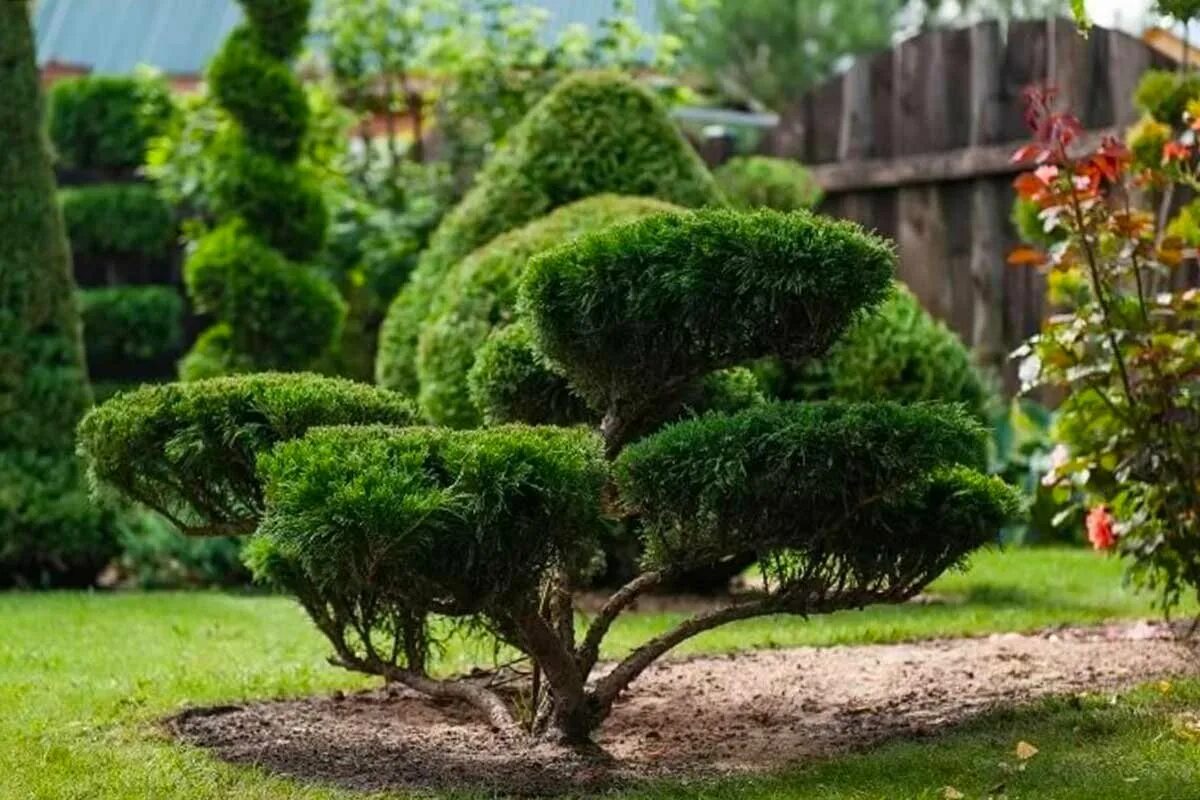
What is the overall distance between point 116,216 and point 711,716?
9.31 meters

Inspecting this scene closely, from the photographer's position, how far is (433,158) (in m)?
15.1

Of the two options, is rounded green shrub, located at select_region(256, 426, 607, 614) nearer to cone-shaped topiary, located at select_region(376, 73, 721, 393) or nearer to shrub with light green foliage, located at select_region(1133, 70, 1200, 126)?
shrub with light green foliage, located at select_region(1133, 70, 1200, 126)

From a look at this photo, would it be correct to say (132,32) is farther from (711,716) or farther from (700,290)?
(700,290)

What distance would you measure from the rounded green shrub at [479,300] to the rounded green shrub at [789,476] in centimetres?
338

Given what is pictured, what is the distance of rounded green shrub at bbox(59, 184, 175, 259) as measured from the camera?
14.3 m

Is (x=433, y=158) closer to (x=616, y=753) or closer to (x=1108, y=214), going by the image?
(x=1108, y=214)

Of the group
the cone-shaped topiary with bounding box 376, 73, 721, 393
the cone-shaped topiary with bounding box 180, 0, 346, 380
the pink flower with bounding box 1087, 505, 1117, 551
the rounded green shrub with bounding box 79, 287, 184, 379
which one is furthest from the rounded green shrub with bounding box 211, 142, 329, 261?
the pink flower with bounding box 1087, 505, 1117, 551

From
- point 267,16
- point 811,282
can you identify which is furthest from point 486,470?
point 267,16

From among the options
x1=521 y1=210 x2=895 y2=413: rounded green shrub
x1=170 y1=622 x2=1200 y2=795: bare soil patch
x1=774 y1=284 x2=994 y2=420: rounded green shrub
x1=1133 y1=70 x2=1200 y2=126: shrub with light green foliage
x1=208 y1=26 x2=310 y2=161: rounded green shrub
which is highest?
x1=208 y1=26 x2=310 y2=161: rounded green shrub

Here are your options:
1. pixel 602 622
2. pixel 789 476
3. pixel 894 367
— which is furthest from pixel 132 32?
pixel 789 476

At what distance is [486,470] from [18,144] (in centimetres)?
653

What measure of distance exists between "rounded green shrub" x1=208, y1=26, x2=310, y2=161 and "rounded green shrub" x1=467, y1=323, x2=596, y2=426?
5.15 meters

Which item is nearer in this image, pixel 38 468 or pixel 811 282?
pixel 811 282

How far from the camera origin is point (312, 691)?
663 centimetres
